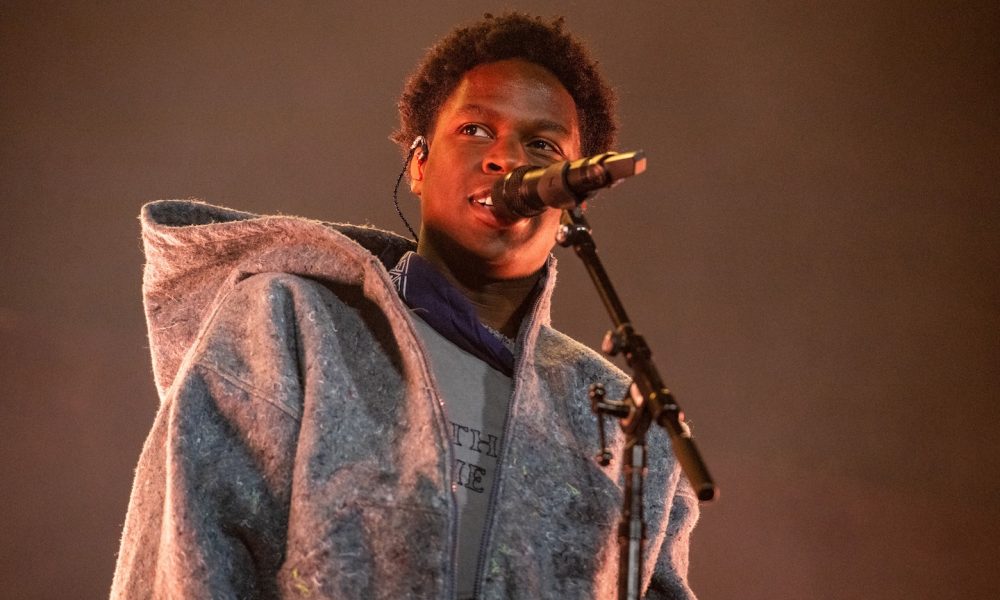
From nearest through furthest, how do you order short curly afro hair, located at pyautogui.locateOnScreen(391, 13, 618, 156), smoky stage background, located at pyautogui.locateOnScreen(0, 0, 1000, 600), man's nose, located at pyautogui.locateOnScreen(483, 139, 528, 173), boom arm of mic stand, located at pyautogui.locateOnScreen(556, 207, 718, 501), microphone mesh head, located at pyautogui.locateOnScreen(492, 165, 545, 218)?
1. boom arm of mic stand, located at pyautogui.locateOnScreen(556, 207, 718, 501)
2. microphone mesh head, located at pyautogui.locateOnScreen(492, 165, 545, 218)
3. man's nose, located at pyautogui.locateOnScreen(483, 139, 528, 173)
4. short curly afro hair, located at pyautogui.locateOnScreen(391, 13, 618, 156)
5. smoky stage background, located at pyautogui.locateOnScreen(0, 0, 1000, 600)

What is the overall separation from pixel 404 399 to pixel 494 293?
1.27 ft

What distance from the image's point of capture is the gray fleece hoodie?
3.85 ft

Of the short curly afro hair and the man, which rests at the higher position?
the short curly afro hair

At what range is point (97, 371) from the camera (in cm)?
270

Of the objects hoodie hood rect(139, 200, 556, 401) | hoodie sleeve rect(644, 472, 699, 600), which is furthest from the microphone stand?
hoodie sleeve rect(644, 472, 699, 600)

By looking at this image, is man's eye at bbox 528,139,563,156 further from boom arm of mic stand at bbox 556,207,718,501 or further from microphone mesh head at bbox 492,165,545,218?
boom arm of mic stand at bbox 556,207,718,501

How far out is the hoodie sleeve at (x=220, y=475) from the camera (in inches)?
44.8

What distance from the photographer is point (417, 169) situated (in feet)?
5.95

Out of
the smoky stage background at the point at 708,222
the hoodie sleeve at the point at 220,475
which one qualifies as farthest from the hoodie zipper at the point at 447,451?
the smoky stage background at the point at 708,222

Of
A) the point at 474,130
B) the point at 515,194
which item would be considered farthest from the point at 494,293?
the point at 515,194

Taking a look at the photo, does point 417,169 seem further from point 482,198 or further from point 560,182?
point 560,182

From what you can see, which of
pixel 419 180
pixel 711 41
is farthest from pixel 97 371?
pixel 711 41

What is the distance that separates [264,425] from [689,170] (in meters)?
2.37

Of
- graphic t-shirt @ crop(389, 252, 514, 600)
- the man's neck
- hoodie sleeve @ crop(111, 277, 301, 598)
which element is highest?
the man's neck
